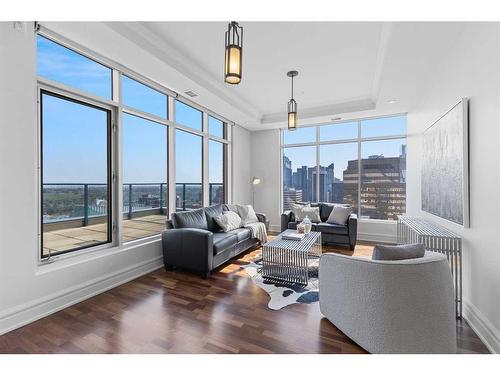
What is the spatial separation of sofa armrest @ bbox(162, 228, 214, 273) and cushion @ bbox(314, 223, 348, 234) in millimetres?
2477

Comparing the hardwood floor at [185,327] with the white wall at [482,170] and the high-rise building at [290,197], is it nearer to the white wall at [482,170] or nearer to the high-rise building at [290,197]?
the white wall at [482,170]

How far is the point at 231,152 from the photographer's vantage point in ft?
19.7

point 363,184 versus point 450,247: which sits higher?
point 363,184

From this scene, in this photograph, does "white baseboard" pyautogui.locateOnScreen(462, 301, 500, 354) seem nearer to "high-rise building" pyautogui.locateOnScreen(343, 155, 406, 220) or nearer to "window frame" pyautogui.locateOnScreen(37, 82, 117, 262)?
"high-rise building" pyautogui.locateOnScreen(343, 155, 406, 220)

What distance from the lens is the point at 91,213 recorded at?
10.3 ft

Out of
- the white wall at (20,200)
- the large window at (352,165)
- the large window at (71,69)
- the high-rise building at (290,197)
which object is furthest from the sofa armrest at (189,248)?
the large window at (352,165)

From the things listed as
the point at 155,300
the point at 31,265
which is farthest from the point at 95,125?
the point at 155,300

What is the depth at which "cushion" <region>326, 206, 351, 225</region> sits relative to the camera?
4.84 m

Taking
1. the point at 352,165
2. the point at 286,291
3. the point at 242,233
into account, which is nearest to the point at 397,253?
the point at 286,291

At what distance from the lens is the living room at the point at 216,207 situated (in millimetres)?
1857

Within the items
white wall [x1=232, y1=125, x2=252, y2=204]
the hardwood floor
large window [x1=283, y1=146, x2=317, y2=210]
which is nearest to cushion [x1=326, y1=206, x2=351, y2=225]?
large window [x1=283, y1=146, x2=317, y2=210]

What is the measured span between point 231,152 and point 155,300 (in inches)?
159

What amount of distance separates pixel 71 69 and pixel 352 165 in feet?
18.2

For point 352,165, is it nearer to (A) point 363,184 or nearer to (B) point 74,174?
(A) point 363,184
